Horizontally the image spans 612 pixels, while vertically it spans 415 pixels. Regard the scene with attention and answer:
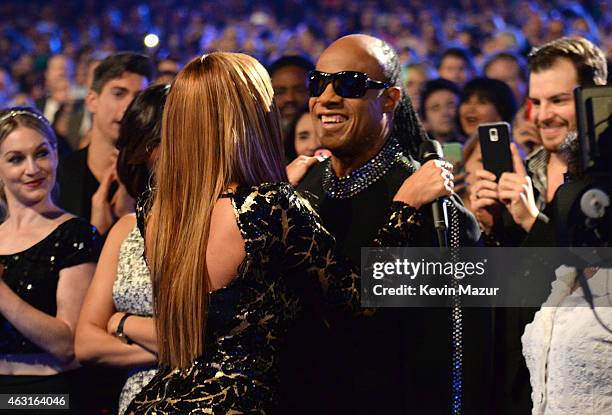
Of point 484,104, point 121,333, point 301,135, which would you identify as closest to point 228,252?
point 121,333

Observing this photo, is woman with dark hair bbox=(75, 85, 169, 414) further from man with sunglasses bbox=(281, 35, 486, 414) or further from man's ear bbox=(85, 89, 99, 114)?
man's ear bbox=(85, 89, 99, 114)

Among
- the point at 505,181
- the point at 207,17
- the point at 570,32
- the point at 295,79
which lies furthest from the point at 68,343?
the point at 207,17

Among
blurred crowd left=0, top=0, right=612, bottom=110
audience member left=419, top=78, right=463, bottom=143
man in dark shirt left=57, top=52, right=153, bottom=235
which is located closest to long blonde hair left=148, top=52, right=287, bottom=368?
man in dark shirt left=57, top=52, right=153, bottom=235

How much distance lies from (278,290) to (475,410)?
753 millimetres

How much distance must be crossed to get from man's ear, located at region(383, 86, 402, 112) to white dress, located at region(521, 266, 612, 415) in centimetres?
68

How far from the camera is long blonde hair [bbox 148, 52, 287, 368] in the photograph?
2270 millimetres

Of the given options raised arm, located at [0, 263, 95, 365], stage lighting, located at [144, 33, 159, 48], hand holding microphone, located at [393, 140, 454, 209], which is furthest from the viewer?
stage lighting, located at [144, 33, 159, 48]

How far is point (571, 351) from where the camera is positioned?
2.39 meters

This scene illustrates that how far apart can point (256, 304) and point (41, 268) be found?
1.11 metres

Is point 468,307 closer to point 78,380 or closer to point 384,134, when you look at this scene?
point 384,134

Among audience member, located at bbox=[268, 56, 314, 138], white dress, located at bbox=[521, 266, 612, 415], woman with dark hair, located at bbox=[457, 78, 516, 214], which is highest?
audience member, located at bbox=[268, 56, 314, 138]

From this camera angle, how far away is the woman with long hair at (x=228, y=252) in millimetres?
2250

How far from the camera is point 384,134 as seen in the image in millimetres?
2773

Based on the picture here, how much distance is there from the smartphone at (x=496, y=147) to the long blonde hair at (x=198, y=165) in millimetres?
920
